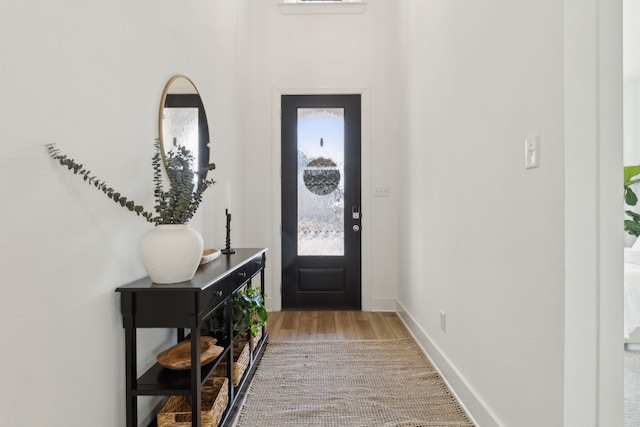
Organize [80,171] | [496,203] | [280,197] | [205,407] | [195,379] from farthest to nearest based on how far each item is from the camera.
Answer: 1. [280,197]
2. [205,407]
3. [496,203]
4. [195,379]
5. [80,171]

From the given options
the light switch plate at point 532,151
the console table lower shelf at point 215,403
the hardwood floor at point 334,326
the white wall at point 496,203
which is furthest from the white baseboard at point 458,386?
the console table lower shelf at point 215,403

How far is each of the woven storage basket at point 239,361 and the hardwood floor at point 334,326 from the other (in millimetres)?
667

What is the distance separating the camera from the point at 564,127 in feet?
3.70

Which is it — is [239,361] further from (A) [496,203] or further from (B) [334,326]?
(A) [496,203]

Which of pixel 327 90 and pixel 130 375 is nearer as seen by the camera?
pixel 130 375

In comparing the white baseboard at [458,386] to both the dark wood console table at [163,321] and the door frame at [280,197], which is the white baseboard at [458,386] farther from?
the dark wood console table at [163,321]

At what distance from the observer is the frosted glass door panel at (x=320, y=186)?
384 centimetres

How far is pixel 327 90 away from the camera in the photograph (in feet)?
12.6

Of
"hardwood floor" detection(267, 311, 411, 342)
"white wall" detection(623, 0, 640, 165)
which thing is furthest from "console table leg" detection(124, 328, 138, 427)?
"white wall" detection(623, 0, 640, 165)

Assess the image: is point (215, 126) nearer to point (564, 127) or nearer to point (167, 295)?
point (167, 295)

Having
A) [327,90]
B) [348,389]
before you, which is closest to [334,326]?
[348,389]

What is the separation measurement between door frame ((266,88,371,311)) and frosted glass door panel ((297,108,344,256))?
0.21 metres

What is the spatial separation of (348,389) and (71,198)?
1.74 meters

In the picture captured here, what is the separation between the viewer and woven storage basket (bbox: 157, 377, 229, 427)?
1.52 metres
